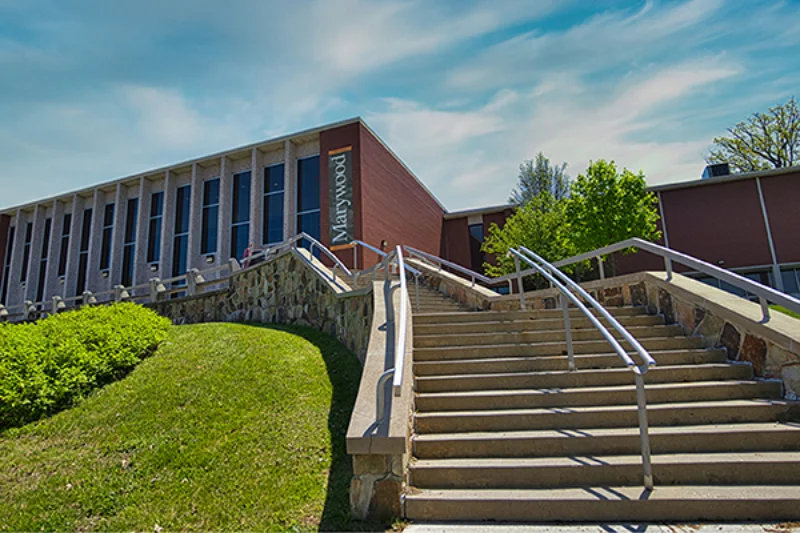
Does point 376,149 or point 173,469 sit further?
point 376,149

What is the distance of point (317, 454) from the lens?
4.71 meters

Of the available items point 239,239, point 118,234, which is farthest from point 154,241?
point 239,239

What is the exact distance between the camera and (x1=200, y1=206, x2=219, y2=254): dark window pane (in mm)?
23062

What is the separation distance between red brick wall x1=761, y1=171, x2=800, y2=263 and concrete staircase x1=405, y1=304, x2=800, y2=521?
20166 mm

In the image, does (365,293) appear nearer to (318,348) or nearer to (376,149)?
(318,348)

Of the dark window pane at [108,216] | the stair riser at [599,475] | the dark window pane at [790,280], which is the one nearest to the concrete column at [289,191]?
the dark window pane at [108,216]

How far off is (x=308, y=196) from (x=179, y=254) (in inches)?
328

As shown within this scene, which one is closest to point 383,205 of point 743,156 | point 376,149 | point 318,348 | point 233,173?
point 376,149

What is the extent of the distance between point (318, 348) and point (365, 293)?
1333 mm

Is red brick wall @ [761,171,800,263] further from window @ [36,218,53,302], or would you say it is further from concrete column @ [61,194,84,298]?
window @ [36,218,53,302]

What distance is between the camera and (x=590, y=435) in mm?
4078

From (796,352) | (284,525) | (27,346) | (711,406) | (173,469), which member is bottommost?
(284,525)

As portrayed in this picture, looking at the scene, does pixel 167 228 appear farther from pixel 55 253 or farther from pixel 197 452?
pixel 197 452

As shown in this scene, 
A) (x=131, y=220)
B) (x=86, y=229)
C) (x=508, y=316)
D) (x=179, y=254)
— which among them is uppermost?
(x=86, y=229)
